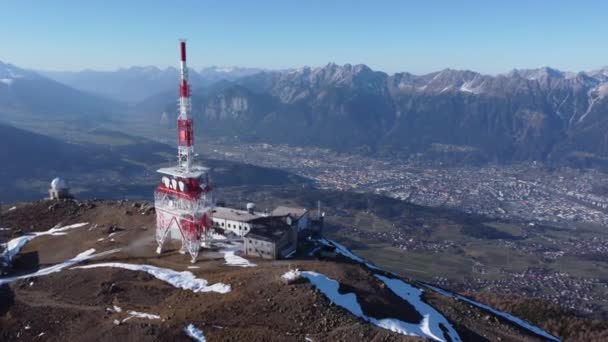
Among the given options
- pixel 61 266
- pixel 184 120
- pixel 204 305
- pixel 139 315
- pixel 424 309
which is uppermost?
pixel 184 120

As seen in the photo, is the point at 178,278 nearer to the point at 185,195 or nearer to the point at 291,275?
the point at 185,195

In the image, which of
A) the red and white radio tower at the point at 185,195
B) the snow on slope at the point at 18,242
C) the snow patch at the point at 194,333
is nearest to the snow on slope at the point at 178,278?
the red and white radio tower at the point at 185,195

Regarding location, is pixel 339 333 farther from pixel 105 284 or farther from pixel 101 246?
pixel 101 246

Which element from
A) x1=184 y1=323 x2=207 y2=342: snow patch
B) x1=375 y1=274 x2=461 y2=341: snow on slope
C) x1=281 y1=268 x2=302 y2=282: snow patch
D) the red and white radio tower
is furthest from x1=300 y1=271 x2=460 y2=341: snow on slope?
the red and white radio tower

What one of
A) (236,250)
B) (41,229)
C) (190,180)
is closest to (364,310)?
(236,250)

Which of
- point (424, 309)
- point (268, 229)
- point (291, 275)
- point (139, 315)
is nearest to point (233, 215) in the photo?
point (268, 229)

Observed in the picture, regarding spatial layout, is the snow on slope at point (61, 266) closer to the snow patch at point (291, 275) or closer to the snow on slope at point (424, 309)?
the snow patch at point (291, 275)

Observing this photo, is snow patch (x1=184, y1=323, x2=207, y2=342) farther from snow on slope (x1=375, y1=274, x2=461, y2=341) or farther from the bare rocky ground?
snow on slope (x1=375, y1=274, x2=461, y2=341)
